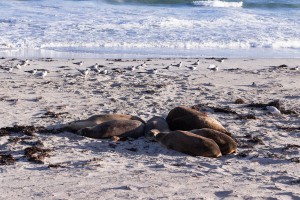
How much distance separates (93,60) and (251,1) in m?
22.1

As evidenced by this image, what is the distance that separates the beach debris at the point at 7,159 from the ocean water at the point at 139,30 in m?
10.1

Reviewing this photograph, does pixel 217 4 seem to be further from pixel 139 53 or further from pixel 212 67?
pixel 212 67

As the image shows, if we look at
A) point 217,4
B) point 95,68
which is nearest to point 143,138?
point 95,68

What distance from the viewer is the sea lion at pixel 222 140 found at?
5.98m

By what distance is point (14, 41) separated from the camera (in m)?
18.2

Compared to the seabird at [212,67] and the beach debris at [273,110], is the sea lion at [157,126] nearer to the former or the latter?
the beach debris at [273,110]

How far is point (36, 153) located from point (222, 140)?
1964mm

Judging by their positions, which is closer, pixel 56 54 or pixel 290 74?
pixel 290 74

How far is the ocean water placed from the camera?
57.2 ft

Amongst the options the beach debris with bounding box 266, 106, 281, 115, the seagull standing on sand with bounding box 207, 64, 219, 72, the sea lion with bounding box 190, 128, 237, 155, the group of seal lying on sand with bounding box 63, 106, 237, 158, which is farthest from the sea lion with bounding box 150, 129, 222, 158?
the seagull standing on sand with bounding box 207, 64, 219, 72

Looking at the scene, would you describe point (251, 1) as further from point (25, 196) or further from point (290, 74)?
point (25, 196)

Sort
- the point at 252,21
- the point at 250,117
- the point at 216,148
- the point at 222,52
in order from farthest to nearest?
the point at 252,21 < the point at 222,52 < the point at 250,117 < the point at 216,148

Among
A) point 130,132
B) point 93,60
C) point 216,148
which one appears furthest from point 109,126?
point 93,60

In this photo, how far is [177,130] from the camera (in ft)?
20.3
